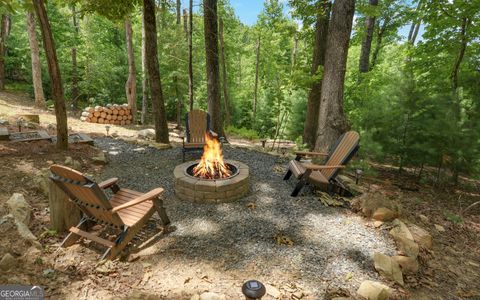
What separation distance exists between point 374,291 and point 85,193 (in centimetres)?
315

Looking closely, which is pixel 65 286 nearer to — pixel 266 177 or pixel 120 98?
pixel 266 177

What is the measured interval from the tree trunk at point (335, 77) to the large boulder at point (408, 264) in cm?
335

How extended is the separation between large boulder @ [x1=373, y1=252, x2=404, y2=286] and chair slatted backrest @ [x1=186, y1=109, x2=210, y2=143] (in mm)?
4843

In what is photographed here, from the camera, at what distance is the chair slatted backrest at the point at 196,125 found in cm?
688

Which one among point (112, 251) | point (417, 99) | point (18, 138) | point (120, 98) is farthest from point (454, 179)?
point (120, 98)

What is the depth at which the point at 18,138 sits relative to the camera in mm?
6211

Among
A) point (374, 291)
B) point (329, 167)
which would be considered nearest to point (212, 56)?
point (329, 167)

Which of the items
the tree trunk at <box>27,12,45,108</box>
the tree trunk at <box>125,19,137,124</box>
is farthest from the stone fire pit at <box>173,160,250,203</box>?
the tree trunk at <box>27,12,45,108</box>

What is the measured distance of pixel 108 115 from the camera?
11.8 metres

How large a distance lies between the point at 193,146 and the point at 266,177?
191 centimetres

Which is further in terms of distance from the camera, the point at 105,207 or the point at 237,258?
the point at 237,258

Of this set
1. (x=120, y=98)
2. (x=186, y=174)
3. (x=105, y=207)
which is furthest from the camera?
(x=120, y=98)

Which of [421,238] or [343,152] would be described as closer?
[421,238]

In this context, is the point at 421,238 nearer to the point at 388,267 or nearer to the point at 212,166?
the point at 388,267
